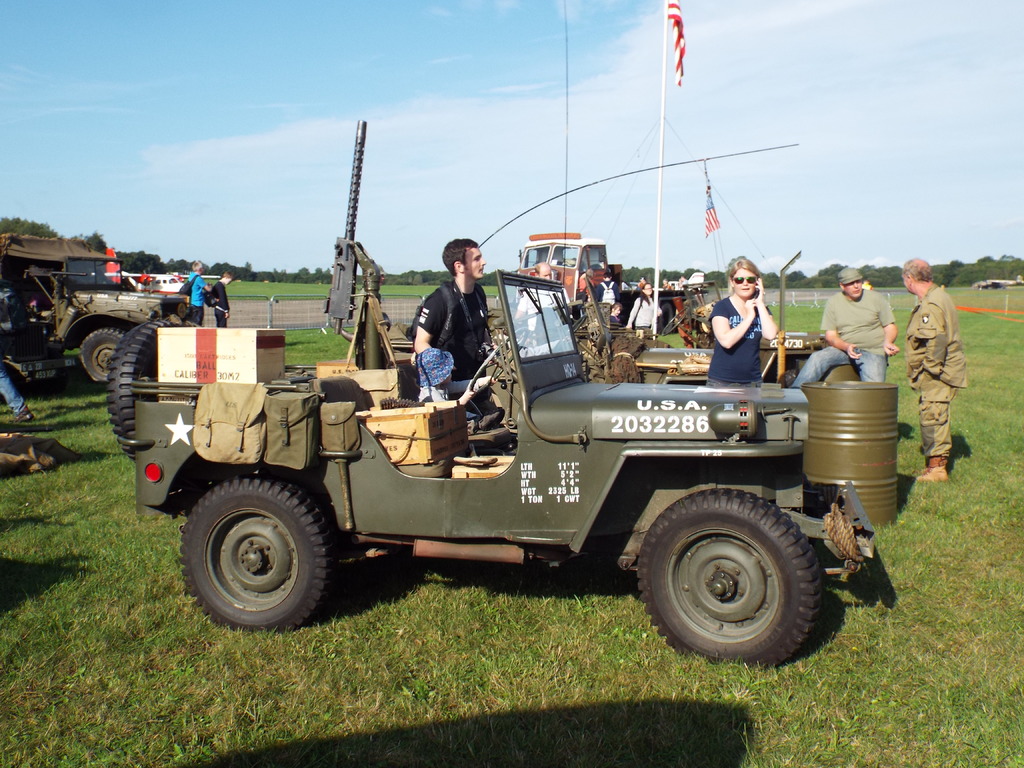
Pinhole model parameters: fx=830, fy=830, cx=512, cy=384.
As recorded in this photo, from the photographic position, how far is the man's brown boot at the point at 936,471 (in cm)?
709

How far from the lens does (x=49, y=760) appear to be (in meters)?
3.08

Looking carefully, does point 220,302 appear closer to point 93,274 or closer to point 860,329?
point 93,274

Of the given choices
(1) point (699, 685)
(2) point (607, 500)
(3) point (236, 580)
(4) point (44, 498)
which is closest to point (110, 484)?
(4) point (44, 498)

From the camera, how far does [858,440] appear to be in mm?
5582

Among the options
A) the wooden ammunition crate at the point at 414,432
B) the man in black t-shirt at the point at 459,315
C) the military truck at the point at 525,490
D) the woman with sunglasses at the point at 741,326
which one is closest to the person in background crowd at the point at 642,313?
the woman with sunglasses at the point at 741,326

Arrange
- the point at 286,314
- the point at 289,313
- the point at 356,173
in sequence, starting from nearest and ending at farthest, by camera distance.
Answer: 1. the point at 356,173
2. the point at 286,314
3. the point at 289,313

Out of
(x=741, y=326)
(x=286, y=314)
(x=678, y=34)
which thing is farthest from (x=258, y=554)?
(x=286, y=314)

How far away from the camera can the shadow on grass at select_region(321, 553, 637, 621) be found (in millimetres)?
4598

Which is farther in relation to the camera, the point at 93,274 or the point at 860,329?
the point at 93,274

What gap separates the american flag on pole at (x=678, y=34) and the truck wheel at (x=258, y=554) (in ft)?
50.6

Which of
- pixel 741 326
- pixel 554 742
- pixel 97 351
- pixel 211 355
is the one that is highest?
pixel 741 326

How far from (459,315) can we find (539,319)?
0.73m

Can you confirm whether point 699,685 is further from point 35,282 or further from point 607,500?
point 35,282

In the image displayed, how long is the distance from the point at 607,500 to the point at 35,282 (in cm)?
1323
